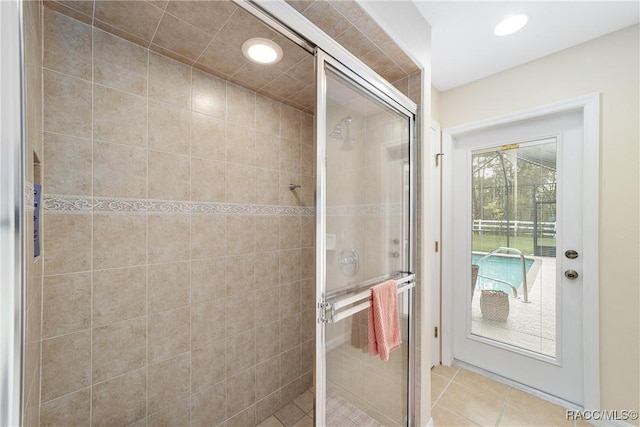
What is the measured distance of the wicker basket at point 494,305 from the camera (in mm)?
2039

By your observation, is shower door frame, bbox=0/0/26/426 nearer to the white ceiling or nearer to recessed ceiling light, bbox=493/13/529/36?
the white ceiling

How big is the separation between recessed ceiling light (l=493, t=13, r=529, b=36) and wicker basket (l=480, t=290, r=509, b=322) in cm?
190

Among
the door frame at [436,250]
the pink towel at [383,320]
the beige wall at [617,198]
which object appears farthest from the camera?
the door frame at [436,250]

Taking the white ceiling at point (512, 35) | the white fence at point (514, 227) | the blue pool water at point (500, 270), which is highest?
the white ceiling at point (512, 35)

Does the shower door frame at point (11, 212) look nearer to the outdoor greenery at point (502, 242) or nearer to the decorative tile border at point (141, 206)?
the decorative tile border at point (141, 206)

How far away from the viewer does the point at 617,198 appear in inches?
60.2

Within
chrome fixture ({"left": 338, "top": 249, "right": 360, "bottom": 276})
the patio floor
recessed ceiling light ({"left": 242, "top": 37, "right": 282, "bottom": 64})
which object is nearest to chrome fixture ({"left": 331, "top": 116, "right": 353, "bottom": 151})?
chrome fixture ({"left": 338, "top": 249, "right": 360, "bottom": 276})

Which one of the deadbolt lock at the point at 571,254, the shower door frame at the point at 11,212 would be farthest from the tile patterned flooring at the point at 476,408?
the shower door frame at the point at 11,212

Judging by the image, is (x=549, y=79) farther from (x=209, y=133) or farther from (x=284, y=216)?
(x=209, y=133)

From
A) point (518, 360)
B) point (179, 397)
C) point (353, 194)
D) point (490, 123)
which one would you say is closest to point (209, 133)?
point (353, 194)

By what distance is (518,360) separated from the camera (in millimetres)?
1955

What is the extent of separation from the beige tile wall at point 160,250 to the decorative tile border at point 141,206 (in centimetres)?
A: 2

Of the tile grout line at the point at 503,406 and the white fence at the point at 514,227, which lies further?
the white fence at the point at 514,227

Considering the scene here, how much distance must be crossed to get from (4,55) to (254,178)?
1.36 meters
